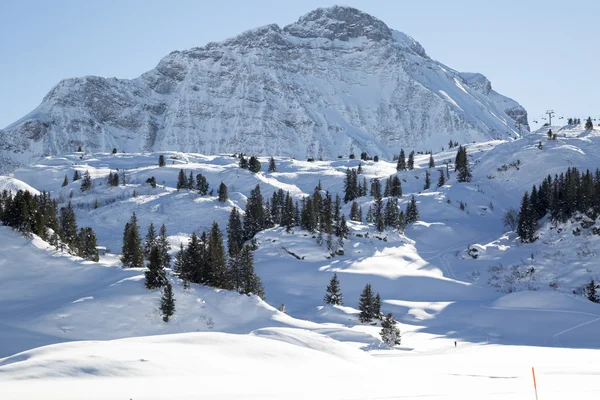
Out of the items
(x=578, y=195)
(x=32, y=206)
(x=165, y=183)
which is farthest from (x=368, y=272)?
(x=165, y=183)

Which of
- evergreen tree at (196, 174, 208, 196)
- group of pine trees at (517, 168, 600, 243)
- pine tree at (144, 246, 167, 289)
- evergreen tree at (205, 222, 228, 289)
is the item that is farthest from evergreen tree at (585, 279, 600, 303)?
evergreen tree at (196, 174, 208, 196)

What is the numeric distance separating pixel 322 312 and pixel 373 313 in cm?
724

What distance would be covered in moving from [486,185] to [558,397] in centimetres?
13769

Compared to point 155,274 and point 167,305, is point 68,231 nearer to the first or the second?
point 155,274

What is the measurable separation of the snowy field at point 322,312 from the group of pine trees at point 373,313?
4.05 feet

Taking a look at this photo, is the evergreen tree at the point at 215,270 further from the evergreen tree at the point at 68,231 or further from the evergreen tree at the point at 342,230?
the evergreen tree at the point at 342,230

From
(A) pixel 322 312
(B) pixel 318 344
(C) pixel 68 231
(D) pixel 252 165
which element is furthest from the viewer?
(D) pixel 252 165

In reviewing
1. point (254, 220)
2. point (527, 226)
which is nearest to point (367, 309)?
point (527, 226)

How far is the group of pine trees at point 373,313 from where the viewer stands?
45438mm

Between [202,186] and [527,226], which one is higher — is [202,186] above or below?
above

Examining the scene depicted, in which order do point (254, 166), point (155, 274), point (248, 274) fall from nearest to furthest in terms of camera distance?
point (155, 274), point (248, 274), point (254, 166)

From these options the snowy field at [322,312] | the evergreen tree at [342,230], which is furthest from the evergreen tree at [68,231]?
the evergreen tree at [342,230]

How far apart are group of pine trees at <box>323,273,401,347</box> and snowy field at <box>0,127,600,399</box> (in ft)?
4.05

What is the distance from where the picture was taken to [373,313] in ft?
195
